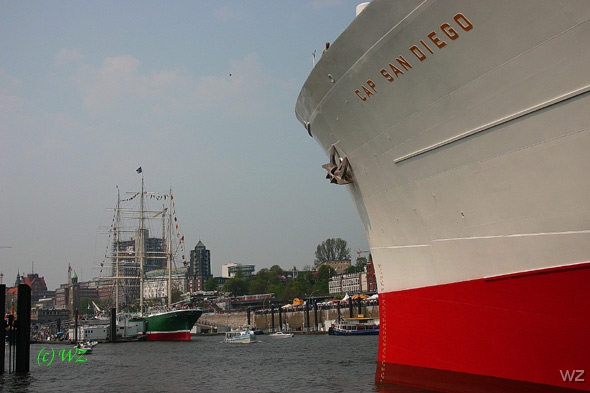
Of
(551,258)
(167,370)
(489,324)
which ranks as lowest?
(167,370)

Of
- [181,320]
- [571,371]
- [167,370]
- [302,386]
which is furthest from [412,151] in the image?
[181,320]

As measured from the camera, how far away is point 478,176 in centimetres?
902

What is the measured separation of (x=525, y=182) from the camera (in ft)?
27.2

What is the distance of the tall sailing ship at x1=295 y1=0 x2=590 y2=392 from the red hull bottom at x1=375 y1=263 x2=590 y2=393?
20mm

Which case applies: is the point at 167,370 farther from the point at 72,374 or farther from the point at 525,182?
the point at 525,182

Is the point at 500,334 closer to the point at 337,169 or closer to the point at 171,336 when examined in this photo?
the point at 337,169

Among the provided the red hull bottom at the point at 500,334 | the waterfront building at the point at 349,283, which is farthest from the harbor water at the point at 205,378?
the waterfront building at the point at 349,283

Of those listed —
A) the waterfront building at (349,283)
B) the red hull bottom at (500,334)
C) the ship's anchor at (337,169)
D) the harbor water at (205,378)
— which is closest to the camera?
the red hull bottom at (500,334)

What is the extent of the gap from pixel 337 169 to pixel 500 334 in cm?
548

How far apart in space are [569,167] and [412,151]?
3.13m

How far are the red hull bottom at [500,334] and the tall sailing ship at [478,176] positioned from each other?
0.02 meters

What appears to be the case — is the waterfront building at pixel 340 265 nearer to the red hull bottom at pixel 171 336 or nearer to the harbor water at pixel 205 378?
the red hull bottom at pixel 171 336

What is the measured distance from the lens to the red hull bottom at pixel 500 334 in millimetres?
7891

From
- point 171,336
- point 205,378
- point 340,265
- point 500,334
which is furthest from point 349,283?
point 500,334
